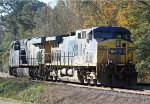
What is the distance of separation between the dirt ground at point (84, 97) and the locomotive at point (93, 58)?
227 cm

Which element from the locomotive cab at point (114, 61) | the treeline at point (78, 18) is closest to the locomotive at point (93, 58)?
the locomotive cab at point (114, 61)

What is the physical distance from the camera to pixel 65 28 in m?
59.9

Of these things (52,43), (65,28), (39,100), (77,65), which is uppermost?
(65,28)

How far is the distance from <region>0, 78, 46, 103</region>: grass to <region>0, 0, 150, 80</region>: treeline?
9.57 m

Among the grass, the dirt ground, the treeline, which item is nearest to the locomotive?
the dirt ground

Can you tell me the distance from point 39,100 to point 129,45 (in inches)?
245

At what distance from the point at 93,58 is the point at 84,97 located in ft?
15.1

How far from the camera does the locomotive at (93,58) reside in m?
20.5

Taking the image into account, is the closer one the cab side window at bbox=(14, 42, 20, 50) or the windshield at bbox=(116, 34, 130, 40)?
the windshield at bbox=(116, 34, 130, 40)

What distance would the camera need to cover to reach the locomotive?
20.5 metres

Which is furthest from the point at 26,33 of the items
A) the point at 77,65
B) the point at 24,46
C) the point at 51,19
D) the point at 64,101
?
the point at 64,101

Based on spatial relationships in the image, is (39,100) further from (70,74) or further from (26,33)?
(26,33)

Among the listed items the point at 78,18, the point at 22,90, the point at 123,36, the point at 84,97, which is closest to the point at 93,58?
the point at 123,36

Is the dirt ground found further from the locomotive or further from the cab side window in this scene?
the cab side window
